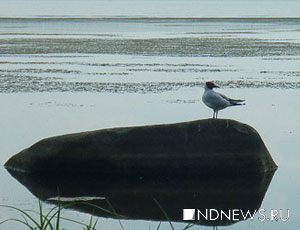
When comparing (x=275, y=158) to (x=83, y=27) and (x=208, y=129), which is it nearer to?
(x=208, y=129)

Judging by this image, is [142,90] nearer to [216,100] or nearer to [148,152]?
[216,100]

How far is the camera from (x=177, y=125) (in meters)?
15.6

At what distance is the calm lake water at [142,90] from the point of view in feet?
49.4

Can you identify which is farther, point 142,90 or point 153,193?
point 142,90

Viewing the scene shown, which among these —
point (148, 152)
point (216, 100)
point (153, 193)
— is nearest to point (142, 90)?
point (216, 100)

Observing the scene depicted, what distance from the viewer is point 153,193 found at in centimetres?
1450

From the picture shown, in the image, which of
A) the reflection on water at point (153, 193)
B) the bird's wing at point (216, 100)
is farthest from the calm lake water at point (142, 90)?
the bird's wing at point (216, 100)

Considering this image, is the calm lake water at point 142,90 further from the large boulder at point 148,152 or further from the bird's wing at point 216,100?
the bird's wing at point 216,100

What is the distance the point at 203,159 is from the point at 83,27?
48.9 m

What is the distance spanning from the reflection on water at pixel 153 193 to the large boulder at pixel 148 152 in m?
0.17

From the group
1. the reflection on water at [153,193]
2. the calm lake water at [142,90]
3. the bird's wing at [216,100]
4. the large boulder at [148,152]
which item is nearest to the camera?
the reflection on water at [153,193]

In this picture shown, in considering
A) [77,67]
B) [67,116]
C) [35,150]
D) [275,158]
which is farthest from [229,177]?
[77,67]

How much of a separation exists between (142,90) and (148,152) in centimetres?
1136

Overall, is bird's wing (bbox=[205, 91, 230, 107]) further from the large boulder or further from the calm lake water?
the calm lake water
